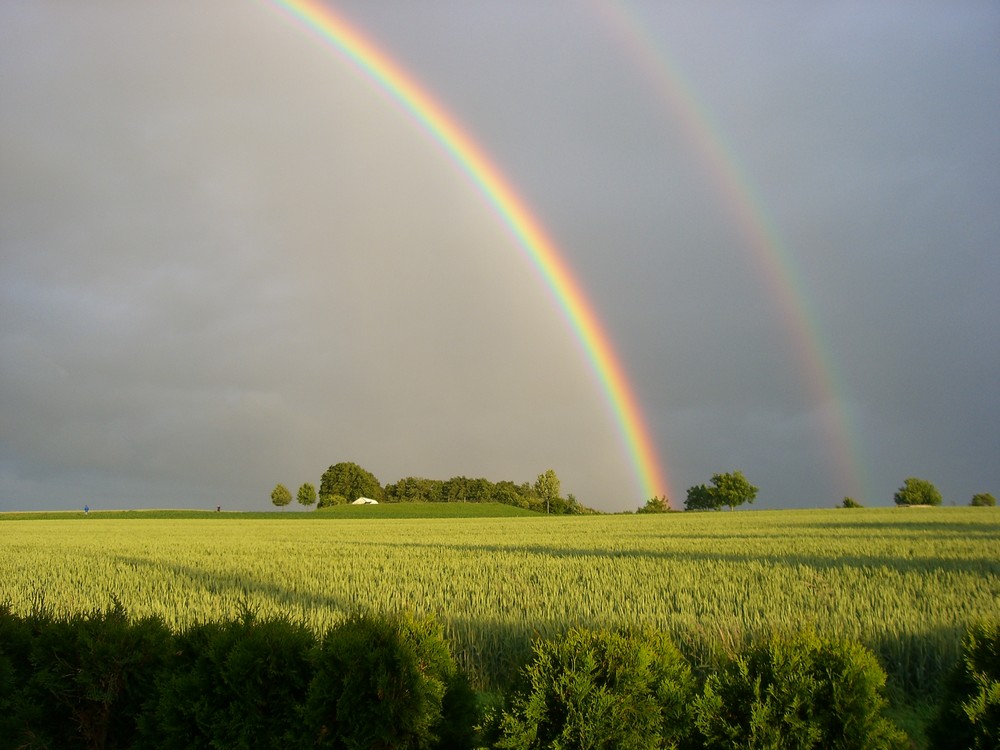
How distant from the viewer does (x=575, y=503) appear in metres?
153

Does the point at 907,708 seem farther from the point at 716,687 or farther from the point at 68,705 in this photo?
the point at 68,705

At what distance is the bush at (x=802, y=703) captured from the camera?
3.57 metres

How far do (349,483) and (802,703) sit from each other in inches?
6395

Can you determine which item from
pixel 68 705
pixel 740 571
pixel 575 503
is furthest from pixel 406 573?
pixel 575 503

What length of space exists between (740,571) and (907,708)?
8.05m

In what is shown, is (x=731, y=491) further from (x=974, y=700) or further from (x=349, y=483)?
(x=974, y=700)

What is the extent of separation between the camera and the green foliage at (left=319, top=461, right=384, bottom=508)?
159m

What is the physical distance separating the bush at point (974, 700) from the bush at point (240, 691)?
3.95m

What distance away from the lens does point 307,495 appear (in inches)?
5979

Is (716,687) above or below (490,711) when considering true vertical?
above

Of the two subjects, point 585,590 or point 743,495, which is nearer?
point 585,590

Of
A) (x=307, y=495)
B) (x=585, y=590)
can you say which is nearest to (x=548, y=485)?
(x=307, y=495)

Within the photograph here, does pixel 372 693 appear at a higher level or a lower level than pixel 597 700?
lower

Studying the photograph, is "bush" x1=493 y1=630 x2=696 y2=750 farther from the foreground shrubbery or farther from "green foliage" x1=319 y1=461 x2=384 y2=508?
"green foliage" x1=319 y1=461 x2=384 y2=508
